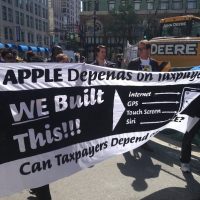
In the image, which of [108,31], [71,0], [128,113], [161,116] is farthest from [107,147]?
[71,0]

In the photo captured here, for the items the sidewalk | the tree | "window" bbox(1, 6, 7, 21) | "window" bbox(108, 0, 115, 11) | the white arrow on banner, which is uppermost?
"window" bbox(108, 0, 115, 11)

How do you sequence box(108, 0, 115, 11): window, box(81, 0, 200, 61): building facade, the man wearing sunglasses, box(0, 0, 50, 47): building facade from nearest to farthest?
the man wearing sunglasses, box(81, 0, 200, 61): building facade, box(108, 0, 115, 11): window, box(0, 0, 50, 47): building facade

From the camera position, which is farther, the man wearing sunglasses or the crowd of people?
the man wearing sunglasses

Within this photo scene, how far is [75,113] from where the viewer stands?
3.84 m

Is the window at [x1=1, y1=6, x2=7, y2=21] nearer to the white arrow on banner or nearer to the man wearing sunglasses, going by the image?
the man wearing sunglasses

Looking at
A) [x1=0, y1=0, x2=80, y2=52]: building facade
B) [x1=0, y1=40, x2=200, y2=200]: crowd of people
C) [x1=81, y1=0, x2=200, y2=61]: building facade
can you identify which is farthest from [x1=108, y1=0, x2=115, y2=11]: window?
[x1=0, y1=40, x2=200, y2=200]: crowd of people

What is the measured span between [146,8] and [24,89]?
61.7m

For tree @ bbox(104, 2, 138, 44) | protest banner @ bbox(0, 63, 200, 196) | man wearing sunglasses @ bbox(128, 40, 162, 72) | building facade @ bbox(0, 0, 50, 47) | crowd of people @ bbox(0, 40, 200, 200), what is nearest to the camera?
protest banner @ bbox(0, 63, 200, 196)

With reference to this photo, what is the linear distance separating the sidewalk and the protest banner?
522 mm

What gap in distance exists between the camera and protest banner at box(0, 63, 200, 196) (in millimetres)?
3378

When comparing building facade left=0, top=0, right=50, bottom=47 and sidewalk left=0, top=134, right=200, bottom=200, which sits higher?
building facade left=0, top=0, right=50, bottom=47

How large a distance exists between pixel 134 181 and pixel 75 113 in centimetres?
146

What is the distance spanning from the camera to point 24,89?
3.41m

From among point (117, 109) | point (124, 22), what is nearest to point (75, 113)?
point (117, 109)
